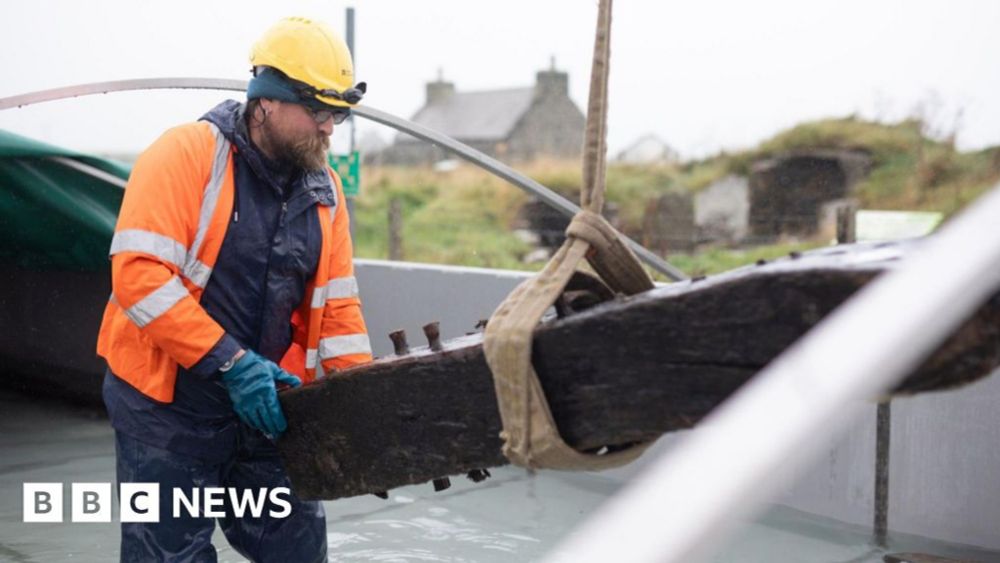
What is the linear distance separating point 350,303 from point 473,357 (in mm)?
1655

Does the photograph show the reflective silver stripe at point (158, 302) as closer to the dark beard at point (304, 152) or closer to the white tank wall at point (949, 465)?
the dark beard at point (304, 152)

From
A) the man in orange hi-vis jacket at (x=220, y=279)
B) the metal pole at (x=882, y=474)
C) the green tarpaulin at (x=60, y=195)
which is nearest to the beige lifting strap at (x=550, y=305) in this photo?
the man in orange hi-vis jacket at (x=220, y=279)

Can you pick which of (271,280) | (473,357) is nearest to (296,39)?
(271,280)

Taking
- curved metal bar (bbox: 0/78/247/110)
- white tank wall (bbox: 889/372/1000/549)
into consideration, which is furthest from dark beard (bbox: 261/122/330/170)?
white tank wall (bbox: 889/372/1000/549)

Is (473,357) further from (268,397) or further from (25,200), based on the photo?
(25,200)

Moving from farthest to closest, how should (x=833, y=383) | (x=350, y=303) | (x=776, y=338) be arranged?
(x=350, y=303) → (x=776, y=338) → (x=833, y=383)

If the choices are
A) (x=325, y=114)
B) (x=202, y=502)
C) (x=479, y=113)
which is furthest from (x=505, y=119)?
(x=202, y=502)

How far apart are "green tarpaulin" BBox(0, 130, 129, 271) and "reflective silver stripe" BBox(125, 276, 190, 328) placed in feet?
14.5

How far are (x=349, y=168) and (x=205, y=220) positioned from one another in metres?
5.51

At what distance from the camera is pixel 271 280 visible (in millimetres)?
3232

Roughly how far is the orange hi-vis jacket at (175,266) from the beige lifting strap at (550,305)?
1.36 m

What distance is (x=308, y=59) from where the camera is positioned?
3.17 m

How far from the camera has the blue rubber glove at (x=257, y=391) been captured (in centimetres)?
281

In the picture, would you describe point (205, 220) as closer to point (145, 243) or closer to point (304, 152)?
point (145, 243)
